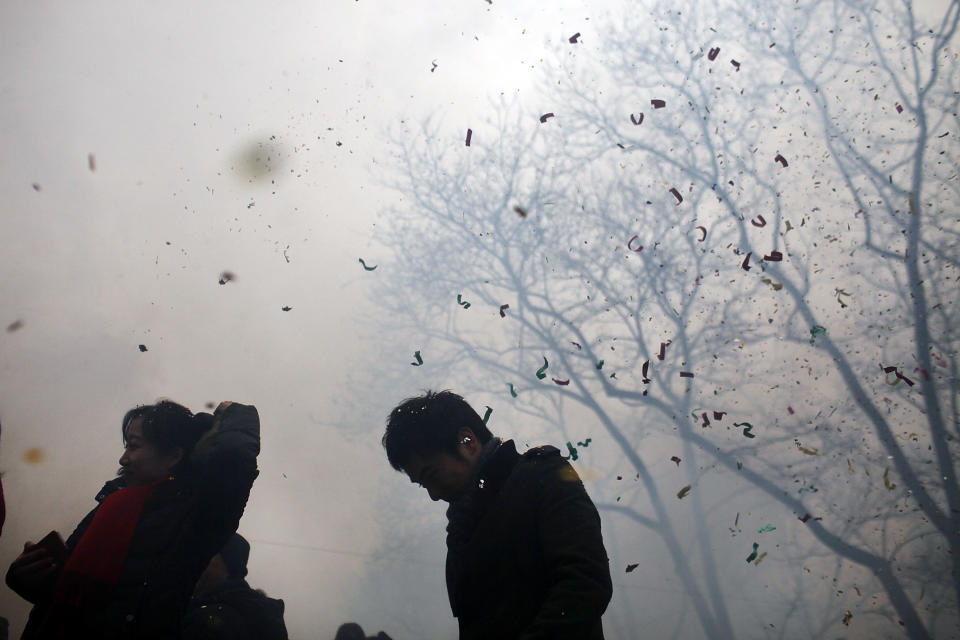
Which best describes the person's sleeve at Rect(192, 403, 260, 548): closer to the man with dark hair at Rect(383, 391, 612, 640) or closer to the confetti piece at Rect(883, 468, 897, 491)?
the man with dark hair at Rect(383, 391, 612, 640)

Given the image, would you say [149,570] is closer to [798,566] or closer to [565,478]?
[565,478]

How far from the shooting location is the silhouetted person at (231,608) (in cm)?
212

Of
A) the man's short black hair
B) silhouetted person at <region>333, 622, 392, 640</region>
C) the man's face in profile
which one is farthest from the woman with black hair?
silhouetted person at <region>333, 622, 392, 640</region>

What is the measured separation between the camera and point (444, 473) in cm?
171

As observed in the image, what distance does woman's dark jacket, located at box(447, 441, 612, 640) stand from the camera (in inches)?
50.0

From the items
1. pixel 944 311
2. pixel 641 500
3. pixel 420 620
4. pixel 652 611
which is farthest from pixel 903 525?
pixel 420 620

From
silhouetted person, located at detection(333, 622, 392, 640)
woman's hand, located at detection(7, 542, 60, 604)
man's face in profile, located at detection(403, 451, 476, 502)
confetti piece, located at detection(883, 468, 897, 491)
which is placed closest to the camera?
man's face in profile, located at detection(403, 451, 476, 502)

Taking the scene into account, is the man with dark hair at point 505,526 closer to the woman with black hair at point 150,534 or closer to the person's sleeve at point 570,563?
the person's sleeve at point 570,563

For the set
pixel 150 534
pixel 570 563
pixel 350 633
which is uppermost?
pixel 570 563

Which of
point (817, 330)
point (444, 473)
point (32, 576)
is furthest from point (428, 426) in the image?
point (817, 330)

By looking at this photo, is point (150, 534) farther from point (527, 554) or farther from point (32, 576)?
point (527, 554)

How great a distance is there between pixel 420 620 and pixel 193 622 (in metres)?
19.0

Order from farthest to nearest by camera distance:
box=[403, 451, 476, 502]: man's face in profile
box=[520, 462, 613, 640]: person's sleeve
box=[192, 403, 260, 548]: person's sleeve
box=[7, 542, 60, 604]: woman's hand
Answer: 1. box=[192, 403, 260, 548]: person's sleeve
2. box=[7, 542, 60, 604]: woman's hand
3. box=[403, 451, 476, 502]: man's face in profile
4. box=[520, 462, 613, 640]: person's sleeve

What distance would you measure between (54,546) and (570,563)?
2.08 meters
